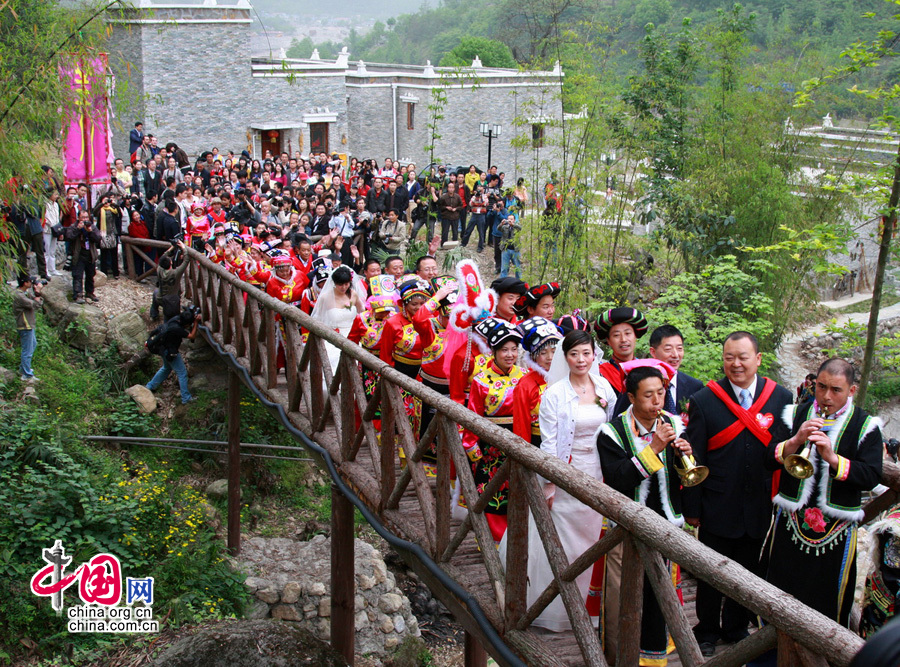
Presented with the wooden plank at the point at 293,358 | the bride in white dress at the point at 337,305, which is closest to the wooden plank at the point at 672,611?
the wooden plank at the point at 293,358

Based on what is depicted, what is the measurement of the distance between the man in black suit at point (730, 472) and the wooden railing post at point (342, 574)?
3.25 m

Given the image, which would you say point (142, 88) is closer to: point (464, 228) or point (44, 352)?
point (464, 228)

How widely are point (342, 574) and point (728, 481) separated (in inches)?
158

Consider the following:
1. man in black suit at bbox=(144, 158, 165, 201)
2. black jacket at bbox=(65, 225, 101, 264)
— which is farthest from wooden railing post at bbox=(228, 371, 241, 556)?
man in black suit at bbox=(144, 158, 165, 201)

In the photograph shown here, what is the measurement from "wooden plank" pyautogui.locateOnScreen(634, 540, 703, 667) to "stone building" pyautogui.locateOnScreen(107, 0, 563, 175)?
670 inches

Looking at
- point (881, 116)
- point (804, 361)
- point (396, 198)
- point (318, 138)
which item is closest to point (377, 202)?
point (396, 198)

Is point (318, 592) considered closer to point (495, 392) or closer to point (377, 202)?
point (495, 392)

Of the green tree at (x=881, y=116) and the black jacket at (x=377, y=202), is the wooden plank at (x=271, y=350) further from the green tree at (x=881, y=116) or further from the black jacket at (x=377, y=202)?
the black jacket at (x=377, y=202)

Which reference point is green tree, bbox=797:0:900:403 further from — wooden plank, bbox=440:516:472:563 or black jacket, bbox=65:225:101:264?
black jacket, bbox=65:225:101:264

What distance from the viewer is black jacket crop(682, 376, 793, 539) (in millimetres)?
3688

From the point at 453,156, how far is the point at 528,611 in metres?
28.1

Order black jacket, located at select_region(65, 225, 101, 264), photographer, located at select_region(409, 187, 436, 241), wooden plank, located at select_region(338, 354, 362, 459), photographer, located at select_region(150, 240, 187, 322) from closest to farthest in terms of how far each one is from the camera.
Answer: wooden plank, located at select_region(338, 354, 362, 459) → photographer, located at select_region(150, 240, 187, 322) → black jacket, located at select_region(65, 225, 101, 264) → photographer, located at select_region(409, 187, 436, 241)

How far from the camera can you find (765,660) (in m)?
3.48

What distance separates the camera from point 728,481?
12.1 feet
